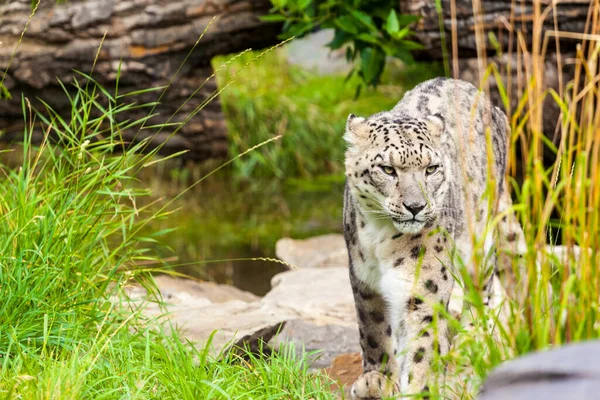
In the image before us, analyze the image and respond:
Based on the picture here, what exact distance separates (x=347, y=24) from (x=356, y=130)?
2.44 m

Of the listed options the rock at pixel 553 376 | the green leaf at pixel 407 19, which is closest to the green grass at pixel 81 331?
the rock at pixel 553 376

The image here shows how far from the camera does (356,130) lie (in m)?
4.45

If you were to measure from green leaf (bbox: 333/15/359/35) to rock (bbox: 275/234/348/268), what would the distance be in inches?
78.3

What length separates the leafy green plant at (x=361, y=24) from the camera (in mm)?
6691

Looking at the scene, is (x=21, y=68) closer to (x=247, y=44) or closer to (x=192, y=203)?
(x=247, y=44)

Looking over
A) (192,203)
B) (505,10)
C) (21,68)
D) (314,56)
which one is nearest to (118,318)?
(21,68)

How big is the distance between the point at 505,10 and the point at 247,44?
2.09m

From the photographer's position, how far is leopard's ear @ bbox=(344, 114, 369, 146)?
4.43 m

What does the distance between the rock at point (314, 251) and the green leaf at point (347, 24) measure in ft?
6.53

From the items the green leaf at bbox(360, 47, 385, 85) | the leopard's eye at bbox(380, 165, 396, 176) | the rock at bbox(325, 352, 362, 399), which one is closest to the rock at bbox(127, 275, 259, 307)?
the rock at bbox(325, 352, 362, 399)

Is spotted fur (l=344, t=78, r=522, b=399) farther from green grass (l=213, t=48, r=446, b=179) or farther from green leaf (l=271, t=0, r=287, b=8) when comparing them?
green grass (l=213, t=48, r=446, b=179)

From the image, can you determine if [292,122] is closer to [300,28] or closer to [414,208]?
[300,28]

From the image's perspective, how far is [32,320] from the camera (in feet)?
13.8

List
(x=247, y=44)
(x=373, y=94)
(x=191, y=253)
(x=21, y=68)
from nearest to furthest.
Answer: (x=21, y=68) → (x=247, y=44) → (x=191, y=253) → (x=373, y=94)
